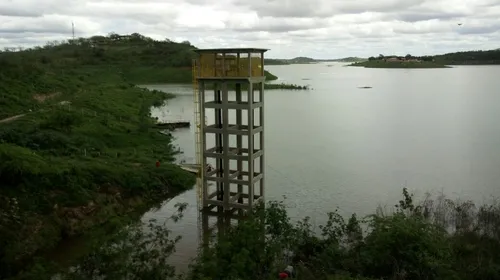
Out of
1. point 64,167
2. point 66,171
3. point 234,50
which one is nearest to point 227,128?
point 234,50

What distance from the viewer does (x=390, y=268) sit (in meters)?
12.9

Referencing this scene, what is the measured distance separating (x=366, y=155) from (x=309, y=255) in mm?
20857

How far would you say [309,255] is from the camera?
15039 millimetres

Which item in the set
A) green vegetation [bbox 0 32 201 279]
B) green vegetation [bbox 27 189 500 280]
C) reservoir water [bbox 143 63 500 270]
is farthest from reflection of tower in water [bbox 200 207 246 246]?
green vegetation [bbox 27 189 500 280]

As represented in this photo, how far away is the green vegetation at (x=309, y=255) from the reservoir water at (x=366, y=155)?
481cm

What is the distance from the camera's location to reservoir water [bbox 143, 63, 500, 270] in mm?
24219

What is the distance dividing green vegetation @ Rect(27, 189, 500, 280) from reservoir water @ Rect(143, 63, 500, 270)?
189 inches

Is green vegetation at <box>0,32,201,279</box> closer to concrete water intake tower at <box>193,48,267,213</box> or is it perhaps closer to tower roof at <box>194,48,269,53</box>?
concrete water intake tower at <box>193,48,267,213</box>

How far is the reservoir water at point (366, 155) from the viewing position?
24.2m

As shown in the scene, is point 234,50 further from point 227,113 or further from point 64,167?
point 64,167

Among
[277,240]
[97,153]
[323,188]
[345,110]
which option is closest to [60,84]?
[97,153]

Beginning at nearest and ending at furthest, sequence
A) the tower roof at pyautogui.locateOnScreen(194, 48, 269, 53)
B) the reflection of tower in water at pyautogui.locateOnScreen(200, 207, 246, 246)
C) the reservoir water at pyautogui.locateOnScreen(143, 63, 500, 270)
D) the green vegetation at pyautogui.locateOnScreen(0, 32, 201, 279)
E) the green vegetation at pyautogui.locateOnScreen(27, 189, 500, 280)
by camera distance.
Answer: the green vegetation at pyautogui.locateOnScreen(27, 189, 500, 280), the green vegetation at pyautogui.locateOnScreen(0, 32, 201, 279), the tower roof at pyautogui.locateOnScreen(194, 48, 269, 53), the reflection of tower in water at pyautogui.locateOnScreen(200, 207, 246, 246), the reservoir water at pyautogui.locateOnScreen(143, 63, 500, 270)

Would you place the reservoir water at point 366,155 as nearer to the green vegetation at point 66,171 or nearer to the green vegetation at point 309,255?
the green vegetation at point 66,171

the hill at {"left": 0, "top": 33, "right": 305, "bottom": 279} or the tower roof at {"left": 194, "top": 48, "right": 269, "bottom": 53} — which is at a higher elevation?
the tower roof at {"left": 194, "top": 48, "right": 269, "bottom": 53}
